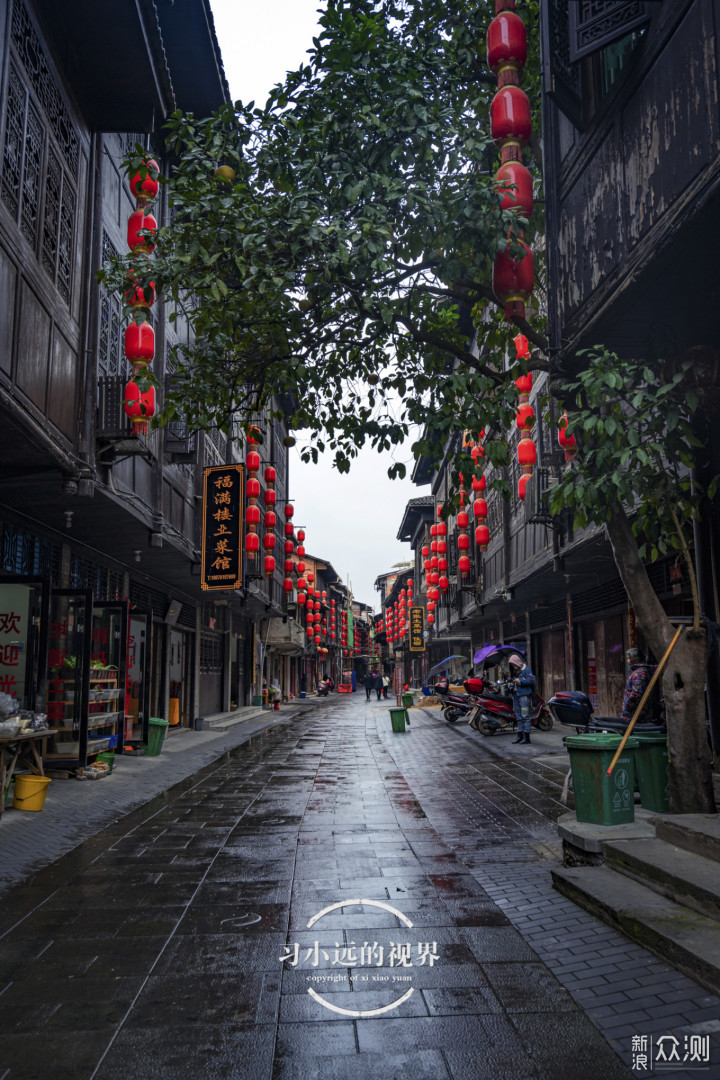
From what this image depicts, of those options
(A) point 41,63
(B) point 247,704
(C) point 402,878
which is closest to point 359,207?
(A) point 41,63

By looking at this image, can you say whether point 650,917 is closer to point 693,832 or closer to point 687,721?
point 693,832

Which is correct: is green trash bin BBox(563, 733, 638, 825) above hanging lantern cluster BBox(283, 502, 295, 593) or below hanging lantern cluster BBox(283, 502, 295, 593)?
below

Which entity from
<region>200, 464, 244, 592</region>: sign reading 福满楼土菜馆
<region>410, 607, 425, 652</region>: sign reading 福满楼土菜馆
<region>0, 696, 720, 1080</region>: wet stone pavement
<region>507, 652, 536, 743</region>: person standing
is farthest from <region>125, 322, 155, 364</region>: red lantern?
<region>410, 607, 425, 652</region>: sign reading 福满楼土菜馆

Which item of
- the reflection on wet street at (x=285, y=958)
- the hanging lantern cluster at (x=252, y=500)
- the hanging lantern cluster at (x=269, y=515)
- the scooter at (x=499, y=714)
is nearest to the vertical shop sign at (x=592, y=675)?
the scooter at (x=499, y=714)

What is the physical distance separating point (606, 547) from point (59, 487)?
32.5 ft

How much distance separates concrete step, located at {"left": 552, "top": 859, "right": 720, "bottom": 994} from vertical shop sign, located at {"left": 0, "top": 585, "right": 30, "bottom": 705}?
7.30 m

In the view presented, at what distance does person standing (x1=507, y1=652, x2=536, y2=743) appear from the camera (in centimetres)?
1709

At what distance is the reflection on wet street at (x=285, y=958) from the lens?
3350mm

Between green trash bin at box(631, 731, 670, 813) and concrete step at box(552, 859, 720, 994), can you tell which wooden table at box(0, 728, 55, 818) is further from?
green trash bin at box(631, 731, 670, 813)

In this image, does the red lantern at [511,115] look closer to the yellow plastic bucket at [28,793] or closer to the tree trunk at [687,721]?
the tree trunk at [687,721]

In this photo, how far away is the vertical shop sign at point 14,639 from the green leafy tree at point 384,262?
336cm

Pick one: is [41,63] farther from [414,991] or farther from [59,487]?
[414,991]

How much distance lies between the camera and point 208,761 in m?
14.9

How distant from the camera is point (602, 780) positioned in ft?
21.0
